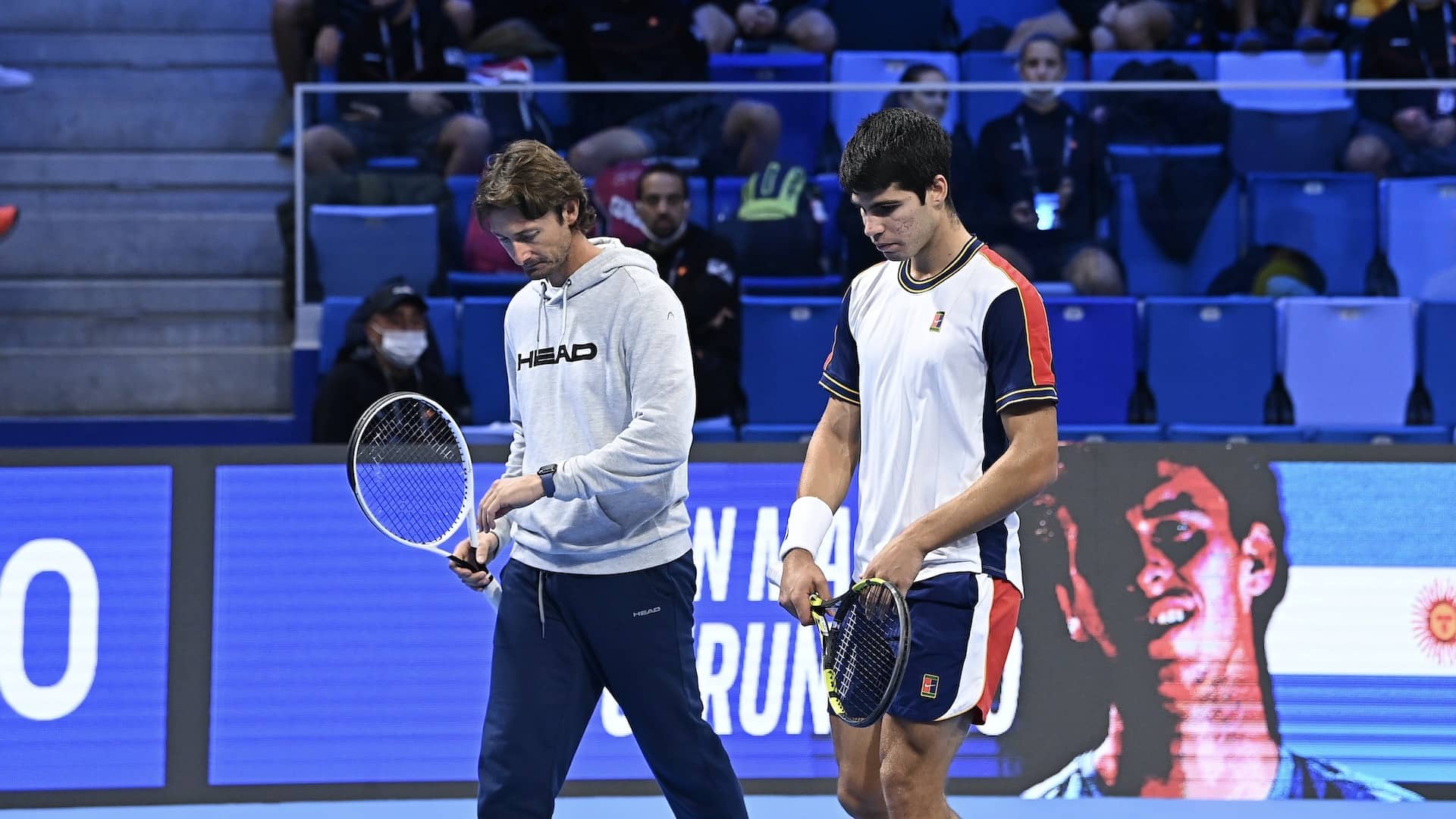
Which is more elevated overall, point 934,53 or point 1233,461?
point 934,53

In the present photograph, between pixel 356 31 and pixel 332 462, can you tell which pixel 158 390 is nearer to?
pixel 356 31

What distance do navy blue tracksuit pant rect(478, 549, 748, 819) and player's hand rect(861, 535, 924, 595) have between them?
0.65m

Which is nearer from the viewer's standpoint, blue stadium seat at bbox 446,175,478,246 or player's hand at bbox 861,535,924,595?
player's hand at bbox 861,535,924,595

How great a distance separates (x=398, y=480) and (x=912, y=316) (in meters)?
1.43

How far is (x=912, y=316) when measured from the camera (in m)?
3.27

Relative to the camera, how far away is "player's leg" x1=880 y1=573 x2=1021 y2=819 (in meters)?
3.21

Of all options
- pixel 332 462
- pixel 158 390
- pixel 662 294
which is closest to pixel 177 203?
pixel 158 390

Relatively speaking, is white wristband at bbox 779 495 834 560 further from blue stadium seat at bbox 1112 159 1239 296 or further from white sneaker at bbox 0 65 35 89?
white sneaker at bbox 0 65 35 89

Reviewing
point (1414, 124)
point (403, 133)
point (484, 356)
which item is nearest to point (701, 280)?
point (484, 356)

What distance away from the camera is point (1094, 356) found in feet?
21.9

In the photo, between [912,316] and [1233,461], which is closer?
[912,316]

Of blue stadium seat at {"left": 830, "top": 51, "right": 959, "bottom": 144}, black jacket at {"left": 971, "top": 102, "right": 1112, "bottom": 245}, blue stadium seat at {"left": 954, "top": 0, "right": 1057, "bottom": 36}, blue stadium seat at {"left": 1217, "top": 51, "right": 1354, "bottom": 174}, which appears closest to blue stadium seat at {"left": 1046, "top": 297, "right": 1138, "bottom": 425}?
black jacket at {"left": 971, "top": 102, "right": 1112, "bottom": 245}

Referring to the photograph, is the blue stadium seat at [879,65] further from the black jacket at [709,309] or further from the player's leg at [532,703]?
the player's leg at [532,703]

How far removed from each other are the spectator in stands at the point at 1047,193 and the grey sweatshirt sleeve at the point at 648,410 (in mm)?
3505
